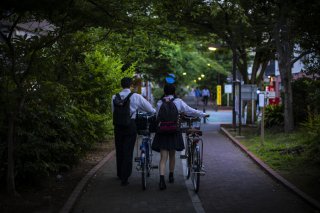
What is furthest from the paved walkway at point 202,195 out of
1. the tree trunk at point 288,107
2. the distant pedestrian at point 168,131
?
the tree trunk at point 288,107

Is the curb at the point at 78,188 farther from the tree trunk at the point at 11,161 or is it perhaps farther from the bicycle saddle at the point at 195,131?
the bicycle saddle at the point at 195,131

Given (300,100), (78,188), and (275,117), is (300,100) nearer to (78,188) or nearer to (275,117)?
(275,117)

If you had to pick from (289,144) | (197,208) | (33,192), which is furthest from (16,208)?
(289,144)

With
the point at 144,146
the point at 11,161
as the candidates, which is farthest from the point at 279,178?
the point at 11,161

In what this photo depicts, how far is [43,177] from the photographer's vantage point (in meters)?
9.03

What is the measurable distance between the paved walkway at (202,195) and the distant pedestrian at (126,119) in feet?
1.56

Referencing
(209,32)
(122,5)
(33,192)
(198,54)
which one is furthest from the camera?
(198,54)

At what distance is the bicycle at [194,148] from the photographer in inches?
338

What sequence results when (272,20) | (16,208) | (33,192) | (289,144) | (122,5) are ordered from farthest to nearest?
(272,20) < (289,144) < (122,5) < (33,192) < (16,208)

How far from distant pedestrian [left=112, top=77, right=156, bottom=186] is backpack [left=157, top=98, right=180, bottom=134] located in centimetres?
40

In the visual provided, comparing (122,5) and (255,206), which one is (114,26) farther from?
(255,206)

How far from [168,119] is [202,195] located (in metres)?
1.37

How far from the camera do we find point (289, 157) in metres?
12.1

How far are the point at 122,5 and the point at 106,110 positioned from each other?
20.5 feet
